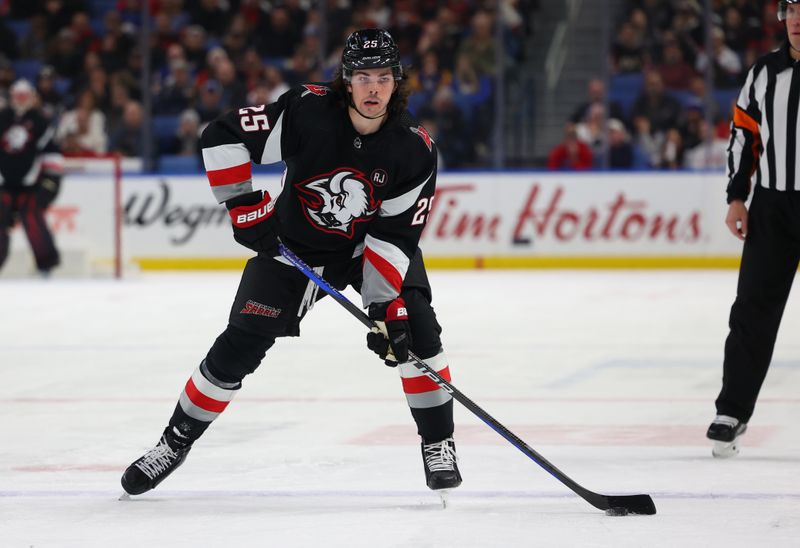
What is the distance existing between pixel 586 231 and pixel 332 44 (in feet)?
9.24

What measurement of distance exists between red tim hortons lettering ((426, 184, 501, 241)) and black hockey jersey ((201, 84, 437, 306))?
327 inches

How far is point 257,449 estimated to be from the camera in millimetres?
4078

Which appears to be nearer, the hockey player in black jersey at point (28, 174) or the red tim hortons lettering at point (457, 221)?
the hockey player in black jersey at point (28, 174)

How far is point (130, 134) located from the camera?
1228 centimetres

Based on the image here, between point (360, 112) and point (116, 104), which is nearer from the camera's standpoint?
point (360, 112)

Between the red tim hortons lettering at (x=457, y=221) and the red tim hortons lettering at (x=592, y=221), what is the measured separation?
0.23m

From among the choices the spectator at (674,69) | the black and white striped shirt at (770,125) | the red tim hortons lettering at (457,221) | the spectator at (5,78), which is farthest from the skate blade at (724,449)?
the spectator at (5,78)

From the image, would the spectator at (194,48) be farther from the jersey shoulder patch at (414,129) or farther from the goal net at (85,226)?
the jersey shoulder patch at (414,129)

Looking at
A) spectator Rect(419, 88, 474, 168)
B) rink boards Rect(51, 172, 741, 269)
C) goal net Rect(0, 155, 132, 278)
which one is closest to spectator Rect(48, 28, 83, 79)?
goal net Rect(0, 155, 132, 278)

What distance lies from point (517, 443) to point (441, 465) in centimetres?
19

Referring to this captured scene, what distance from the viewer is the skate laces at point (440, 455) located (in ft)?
11.2

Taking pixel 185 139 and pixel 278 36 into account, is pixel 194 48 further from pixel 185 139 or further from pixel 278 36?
pixel 185 139

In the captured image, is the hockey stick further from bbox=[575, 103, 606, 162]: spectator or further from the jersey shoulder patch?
bbox=[575, 103, 606, 162]: spectator

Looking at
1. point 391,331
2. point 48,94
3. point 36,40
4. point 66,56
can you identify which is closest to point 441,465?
point 391,331
